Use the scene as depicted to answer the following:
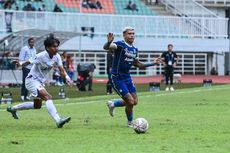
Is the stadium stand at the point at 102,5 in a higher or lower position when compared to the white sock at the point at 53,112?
higher

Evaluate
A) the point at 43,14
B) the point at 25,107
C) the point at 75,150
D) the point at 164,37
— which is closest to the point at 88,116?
the point at 25,107

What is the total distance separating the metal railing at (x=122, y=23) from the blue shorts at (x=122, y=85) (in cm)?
3429

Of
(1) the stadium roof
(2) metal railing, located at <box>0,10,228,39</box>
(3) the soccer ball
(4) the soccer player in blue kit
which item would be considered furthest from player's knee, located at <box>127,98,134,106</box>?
(2) metal railing, located at <box>0,10,228,39</box>

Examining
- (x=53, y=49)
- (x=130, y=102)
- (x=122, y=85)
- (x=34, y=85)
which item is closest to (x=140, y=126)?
(x=130, y=102)

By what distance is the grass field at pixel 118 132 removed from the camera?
12297 mm

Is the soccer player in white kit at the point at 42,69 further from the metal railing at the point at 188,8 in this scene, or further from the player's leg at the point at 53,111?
the metal railing at the point at 188,8

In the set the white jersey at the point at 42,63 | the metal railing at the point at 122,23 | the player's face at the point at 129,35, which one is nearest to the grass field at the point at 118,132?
the white jersey at the point at 42,63

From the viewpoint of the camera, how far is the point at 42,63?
1698cm

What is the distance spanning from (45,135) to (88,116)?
5215mm

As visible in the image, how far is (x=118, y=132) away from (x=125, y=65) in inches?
83.9

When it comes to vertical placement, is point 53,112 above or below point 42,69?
below

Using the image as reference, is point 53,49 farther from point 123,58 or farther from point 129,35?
point 129,35

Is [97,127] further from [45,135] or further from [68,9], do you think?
[68,9]

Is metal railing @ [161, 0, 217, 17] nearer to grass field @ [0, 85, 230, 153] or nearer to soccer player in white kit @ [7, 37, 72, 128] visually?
grass field @ [0, 85, 230, 153]
